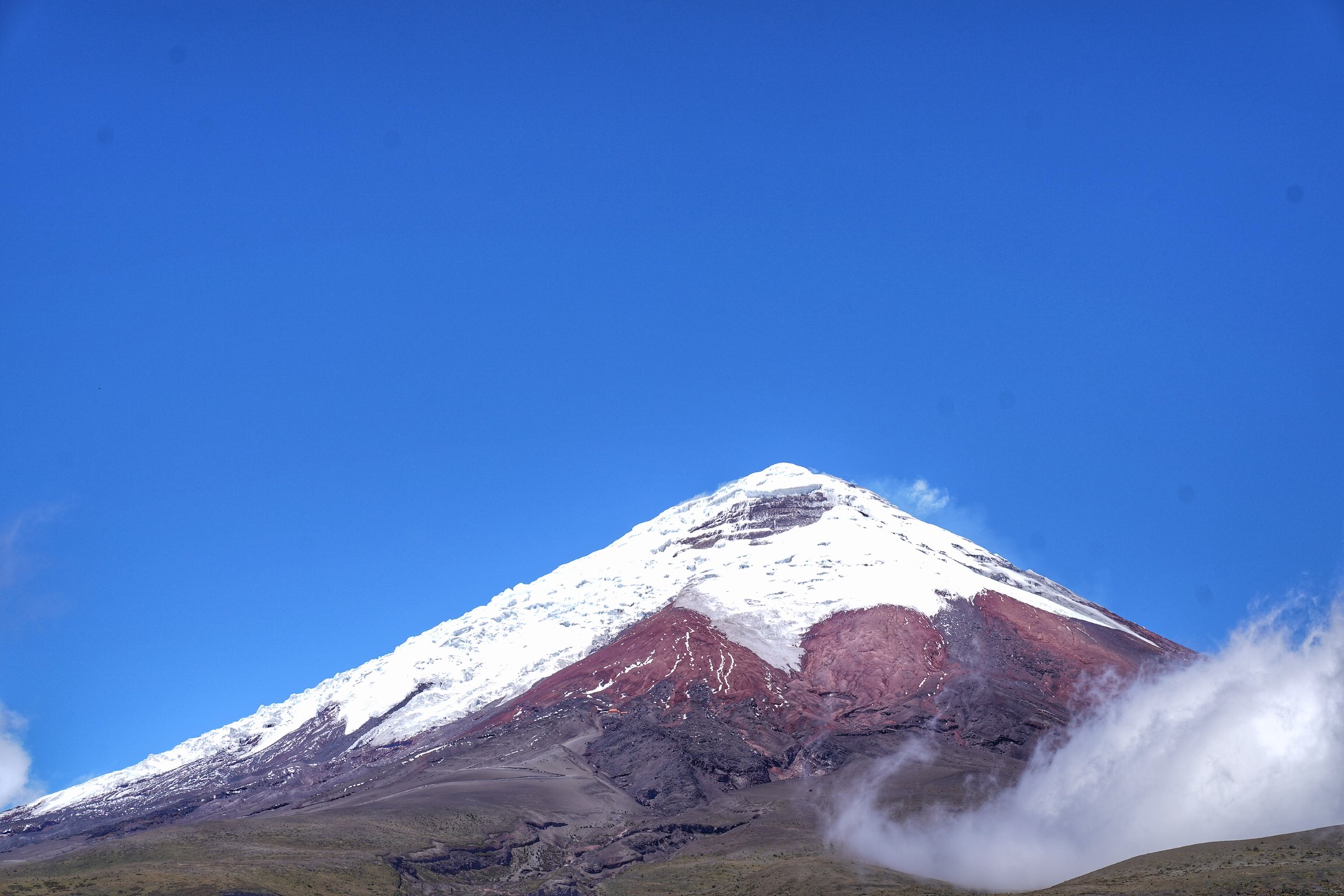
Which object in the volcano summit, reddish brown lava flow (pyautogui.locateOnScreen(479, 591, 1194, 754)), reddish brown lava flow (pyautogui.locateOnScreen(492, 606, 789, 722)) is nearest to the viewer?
the volcano summit

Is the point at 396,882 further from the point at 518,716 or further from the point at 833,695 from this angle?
the point at 833,695

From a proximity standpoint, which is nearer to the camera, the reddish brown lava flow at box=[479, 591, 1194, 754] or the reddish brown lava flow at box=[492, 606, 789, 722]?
the reddish brown lava flow at box=[479, 591, 1194, 754]

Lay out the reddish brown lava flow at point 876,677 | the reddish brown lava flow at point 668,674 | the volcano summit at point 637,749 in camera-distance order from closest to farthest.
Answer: the volcano summit at point 637,749 < the reddish brown lava flow at point 876,677 < the reddish brown lava flow at point 668,674

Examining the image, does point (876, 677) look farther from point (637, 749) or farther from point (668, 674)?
point (637, 749)

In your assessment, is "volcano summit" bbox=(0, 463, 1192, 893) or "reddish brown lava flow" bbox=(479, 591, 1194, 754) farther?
"reddish brown lava flow" bbox=(479, 591, 1194, 754)

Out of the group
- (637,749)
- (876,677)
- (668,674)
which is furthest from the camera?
(668,674)

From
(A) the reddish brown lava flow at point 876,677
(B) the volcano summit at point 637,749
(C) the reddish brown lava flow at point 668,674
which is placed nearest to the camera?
(B) the volcano summit at point 637,749

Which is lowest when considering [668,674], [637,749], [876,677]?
[637,749]

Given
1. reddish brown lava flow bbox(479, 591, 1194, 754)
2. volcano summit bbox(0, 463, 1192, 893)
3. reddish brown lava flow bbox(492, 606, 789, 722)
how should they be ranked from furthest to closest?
reddish brown lava flow bbox(492, 606, 789, 722) → reddish brown lava flow bbox(479, 591, 1194, 754) → volcano summit bbox(0, 463, 1192, 893)

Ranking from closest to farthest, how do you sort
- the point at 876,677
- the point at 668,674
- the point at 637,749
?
1. the point at 637,749
2. the point at 876,677
3. the point at 668,674

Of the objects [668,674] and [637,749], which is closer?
[637,749]

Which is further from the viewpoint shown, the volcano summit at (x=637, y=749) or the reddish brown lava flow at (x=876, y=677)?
the reddish brown lava flow at (x=876, y=677)

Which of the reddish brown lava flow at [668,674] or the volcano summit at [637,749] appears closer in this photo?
the volcano summit at [637,749]

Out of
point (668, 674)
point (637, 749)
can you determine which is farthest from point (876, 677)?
point (637, 749)
